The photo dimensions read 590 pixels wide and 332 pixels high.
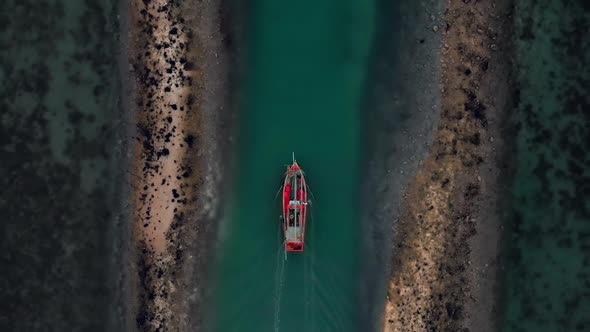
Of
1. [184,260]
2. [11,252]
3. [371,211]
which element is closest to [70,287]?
[11,252]

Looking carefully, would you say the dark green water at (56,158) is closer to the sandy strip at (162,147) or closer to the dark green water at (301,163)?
the sandy strip at (162,147)

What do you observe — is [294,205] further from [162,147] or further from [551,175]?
[551,175]

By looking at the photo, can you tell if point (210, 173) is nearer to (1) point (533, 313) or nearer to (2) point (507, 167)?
(2) point (507, 167)

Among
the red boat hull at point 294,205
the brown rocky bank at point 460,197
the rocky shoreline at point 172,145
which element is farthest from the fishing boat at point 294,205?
the brown rocky bank at point 460,197

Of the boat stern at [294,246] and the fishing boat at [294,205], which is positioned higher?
the fishing boat at [294,205]

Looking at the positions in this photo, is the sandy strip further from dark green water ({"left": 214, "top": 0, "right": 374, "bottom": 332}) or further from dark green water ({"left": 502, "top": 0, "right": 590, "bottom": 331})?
dark green water ({"left": 502, "top": 0, "right": 590, "bottom": 331})
